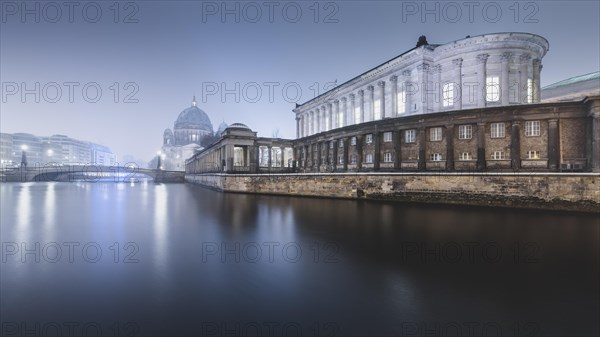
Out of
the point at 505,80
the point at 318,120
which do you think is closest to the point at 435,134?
the point at 505,80

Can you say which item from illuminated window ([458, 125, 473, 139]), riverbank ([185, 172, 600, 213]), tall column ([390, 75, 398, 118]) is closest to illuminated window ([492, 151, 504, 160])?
illuminated window ([458, 125, 473, 139])

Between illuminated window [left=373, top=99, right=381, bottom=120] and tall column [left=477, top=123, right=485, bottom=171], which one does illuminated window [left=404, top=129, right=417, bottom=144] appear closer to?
tall column [left=477, top=123, right=485, bottom=171]

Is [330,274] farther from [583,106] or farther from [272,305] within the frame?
[583,106]

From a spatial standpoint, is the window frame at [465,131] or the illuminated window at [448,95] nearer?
the window frame at [465,131]

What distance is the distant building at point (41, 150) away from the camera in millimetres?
129875

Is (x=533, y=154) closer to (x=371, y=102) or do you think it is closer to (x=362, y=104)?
(x=371, y=102)

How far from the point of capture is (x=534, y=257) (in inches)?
330

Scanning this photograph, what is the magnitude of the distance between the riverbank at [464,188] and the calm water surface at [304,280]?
17.7ft

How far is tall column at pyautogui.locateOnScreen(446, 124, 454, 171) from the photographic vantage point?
2467cm

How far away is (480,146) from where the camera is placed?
2333 centimetres

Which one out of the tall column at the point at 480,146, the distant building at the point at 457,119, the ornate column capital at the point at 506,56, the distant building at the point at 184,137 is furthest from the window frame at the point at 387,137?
the distant building at the point at 184,137

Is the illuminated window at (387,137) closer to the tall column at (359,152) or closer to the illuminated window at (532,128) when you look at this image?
the tall column at (359,152)

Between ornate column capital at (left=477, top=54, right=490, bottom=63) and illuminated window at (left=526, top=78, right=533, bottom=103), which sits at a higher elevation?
ornate column capital at (left=477, top=54, right=490, bottom=63)

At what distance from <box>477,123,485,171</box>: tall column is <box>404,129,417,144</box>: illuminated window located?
17.6 ft
